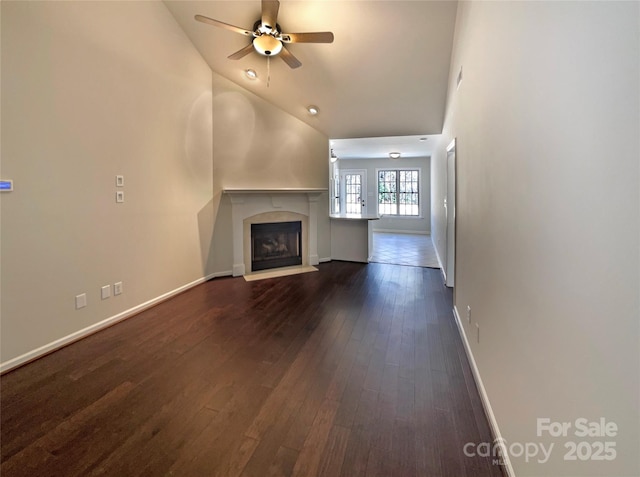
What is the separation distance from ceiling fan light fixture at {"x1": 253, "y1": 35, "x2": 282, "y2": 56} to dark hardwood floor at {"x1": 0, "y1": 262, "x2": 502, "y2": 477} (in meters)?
2.91

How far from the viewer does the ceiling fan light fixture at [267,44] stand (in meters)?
3.18

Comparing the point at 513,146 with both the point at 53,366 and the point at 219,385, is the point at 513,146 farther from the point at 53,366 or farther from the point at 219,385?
the point at 53,366

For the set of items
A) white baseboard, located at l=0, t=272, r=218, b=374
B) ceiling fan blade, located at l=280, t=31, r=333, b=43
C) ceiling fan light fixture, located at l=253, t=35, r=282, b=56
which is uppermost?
ceiling fan light fixture, located at l=253, t=35, r=282, b=56

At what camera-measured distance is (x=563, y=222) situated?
3.00 feet

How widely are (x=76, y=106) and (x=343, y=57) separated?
2.85 metres

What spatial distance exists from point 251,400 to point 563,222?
6.17 feet

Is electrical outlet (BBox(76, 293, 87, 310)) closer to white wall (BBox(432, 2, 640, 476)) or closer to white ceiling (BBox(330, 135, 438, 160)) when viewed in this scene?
white wall (BBox(432, 2, 640, 476))

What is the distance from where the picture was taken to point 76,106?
2.65 meters

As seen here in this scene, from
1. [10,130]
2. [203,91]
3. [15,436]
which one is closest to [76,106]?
[10,130]

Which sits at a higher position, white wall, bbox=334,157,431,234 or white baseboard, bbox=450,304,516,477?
white wall, bbox=334,157,431,234

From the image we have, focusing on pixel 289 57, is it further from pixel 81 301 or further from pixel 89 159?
pixel 81 301

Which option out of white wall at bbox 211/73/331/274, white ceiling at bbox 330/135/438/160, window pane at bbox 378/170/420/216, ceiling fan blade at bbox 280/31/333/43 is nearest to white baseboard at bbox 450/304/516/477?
ceiling fan blade at bbox 280/31/333/43

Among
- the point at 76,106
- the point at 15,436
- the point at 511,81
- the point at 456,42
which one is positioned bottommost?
the point at 15,436

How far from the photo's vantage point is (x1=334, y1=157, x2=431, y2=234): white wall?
1005 cm
